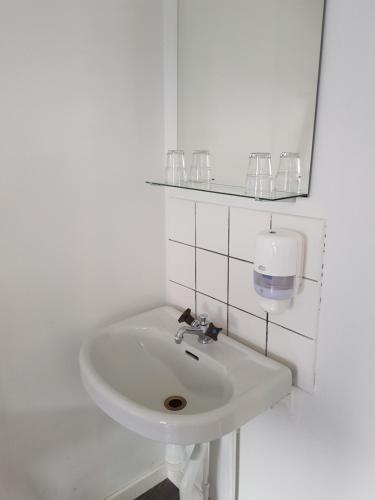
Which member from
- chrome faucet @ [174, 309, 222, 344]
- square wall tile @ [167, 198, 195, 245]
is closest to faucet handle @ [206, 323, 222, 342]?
chrome faucet @ [174, 309, 222, 344]

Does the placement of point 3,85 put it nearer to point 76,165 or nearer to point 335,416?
point 76,165

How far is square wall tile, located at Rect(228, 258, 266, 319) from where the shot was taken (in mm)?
1141

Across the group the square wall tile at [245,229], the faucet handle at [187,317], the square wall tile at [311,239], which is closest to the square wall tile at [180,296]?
the faucet handle at [187,317]

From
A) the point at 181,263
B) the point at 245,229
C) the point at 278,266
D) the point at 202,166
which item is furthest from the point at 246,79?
the point at 181,263

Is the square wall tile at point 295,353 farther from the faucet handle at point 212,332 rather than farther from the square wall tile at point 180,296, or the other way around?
the square wall tile at point 180,296

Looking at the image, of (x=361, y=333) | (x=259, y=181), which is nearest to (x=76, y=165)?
(x=259, y=181)

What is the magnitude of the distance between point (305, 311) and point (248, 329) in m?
0.23

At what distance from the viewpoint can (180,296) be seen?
144 centimetres

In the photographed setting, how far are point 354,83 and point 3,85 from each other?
87 cm

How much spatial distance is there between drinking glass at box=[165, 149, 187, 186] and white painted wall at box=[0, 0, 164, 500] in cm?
10

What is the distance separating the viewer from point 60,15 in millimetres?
1064

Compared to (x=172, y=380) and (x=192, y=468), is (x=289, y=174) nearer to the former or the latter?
(x=172, y=380)

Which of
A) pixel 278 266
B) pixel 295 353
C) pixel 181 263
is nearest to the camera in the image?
pixel 278 266

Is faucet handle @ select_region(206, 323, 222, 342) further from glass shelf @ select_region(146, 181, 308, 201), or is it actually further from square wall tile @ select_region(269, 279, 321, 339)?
glass shelf @ select_region(146, 181, 308, 201)
